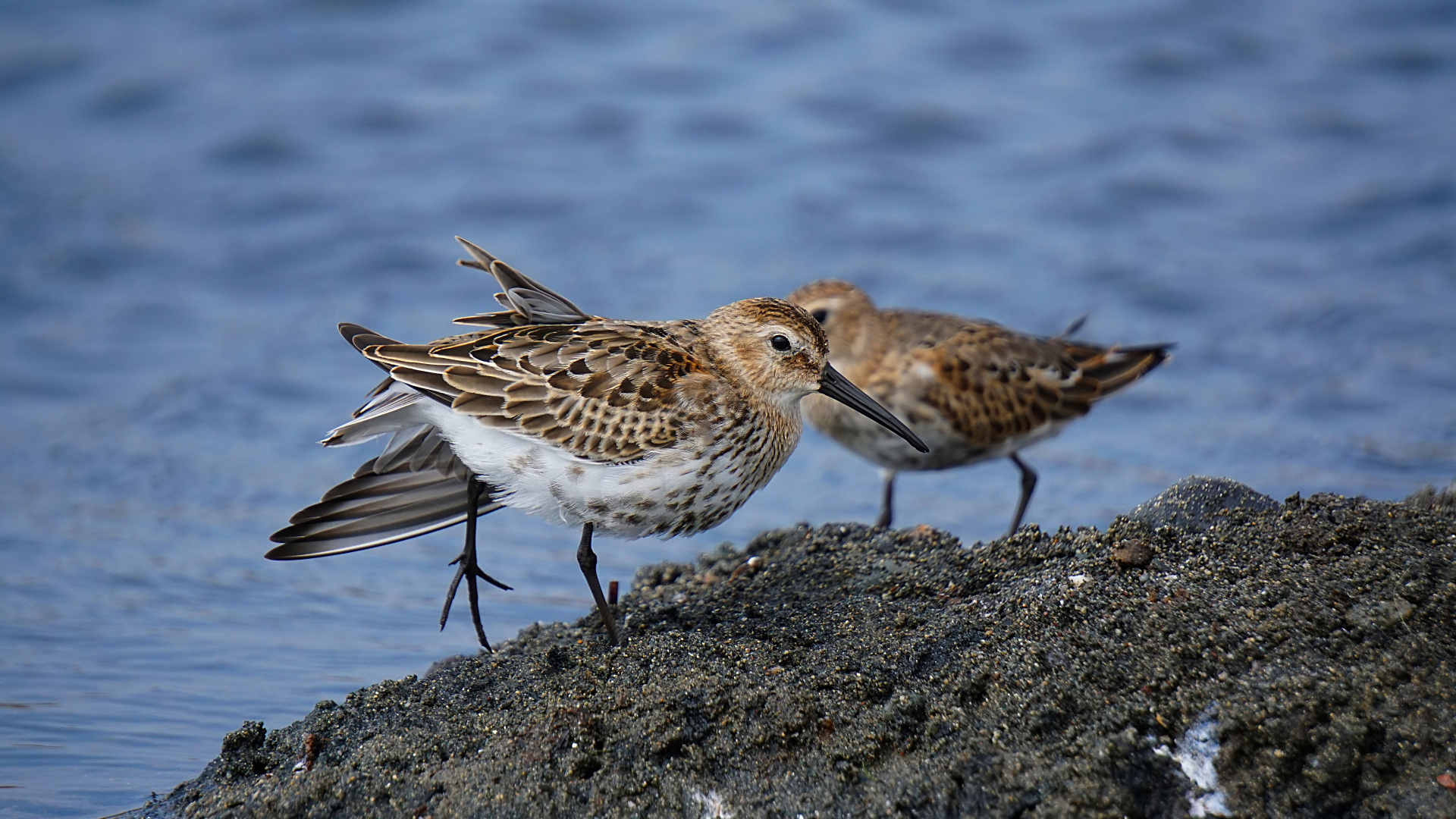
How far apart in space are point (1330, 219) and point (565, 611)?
28.9 feet

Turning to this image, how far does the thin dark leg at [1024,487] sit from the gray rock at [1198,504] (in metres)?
2.93

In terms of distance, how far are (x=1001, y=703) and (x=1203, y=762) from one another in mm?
570

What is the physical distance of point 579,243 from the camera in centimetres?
1160

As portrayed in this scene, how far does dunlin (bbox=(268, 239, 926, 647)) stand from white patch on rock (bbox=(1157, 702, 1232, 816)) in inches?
76.9

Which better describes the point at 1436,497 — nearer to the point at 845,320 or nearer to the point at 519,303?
the point at 845,320

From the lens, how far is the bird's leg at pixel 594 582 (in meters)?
4.71

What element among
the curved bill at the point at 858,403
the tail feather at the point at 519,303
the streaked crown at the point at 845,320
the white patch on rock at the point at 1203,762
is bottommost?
the white patch on rock at the point at 1203,762

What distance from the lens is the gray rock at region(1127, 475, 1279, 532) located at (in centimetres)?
474

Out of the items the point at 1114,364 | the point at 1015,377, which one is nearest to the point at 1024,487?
the point at 1015,377

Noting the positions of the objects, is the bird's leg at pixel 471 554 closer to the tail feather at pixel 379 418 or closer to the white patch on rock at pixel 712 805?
the tail feather at pixel 379 418

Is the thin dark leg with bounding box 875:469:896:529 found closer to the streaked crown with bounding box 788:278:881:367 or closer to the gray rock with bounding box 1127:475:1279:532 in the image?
the streaked crown with bounding box 788:278:881:367

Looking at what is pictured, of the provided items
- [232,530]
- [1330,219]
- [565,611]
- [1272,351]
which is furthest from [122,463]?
[1330,219]

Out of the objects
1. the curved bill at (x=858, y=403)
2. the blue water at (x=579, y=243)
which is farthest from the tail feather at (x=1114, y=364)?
the curved bill at (x=858, y=403)

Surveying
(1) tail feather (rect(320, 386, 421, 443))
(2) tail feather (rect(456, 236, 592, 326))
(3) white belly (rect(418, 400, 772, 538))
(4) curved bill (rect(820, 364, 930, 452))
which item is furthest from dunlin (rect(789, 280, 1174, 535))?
(1) tail feather (rect(320, 386, 421, 443))
